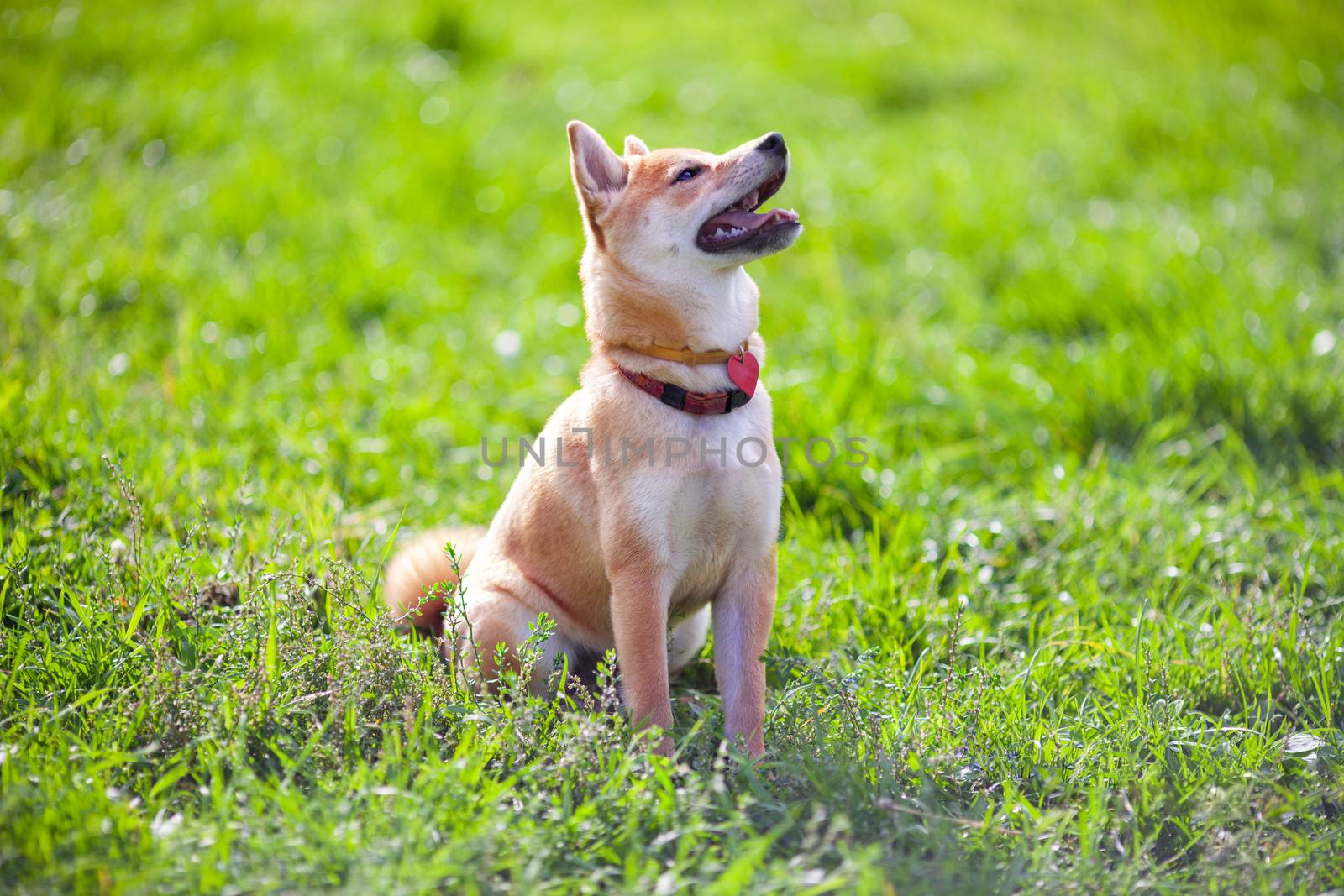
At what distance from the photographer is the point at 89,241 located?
546 cm

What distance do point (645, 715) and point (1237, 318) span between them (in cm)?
372

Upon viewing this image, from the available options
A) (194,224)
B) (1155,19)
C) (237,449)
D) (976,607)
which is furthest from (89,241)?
(1155,19)

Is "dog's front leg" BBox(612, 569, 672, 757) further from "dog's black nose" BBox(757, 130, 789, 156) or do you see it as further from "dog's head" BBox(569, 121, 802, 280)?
"dog's black nose" BBox(757, 130, 789, 156)

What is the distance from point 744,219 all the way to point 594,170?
0.47 meters

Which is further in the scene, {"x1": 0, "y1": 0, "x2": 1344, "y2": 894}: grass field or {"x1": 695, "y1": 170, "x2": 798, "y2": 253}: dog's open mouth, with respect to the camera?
{"x1": 695, "y1": 170, "x2": 798, "y2": 253}: dog's open mouth

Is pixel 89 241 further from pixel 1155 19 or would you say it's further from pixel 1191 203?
pixel 1155 19

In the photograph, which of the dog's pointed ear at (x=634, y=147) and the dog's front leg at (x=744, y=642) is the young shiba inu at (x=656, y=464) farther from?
the dog's pointed ear at (x=634, y=147)

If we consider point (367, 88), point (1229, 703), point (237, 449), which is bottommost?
point (1229, 703)

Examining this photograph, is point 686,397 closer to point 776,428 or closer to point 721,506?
point 721,506

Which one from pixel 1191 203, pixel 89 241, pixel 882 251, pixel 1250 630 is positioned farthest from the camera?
pixel 1191 203

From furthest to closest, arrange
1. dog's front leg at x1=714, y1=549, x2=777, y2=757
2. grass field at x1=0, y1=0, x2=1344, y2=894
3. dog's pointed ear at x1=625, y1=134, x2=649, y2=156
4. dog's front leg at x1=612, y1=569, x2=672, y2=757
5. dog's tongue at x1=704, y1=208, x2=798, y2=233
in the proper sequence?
dog's pointed ear at x1=625, y1=134, x2=649, y2=156 < dog's tongue at x1=704, y1=208, x2=798, y2=233 < dog's front leg at x1=714, y1=549, x2=777, y2=757 < dog's front leg at x1=612, y1=569, x2=672, y2=757 < grass field at x1=0, y1=0, x2=1344, y2=894

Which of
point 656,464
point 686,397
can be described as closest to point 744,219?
point 686,397

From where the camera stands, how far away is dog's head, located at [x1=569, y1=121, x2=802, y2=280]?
9.22 ft

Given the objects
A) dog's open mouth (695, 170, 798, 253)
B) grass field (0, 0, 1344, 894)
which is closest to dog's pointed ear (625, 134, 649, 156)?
dog's open mouth (695, 170, 798, 253)
